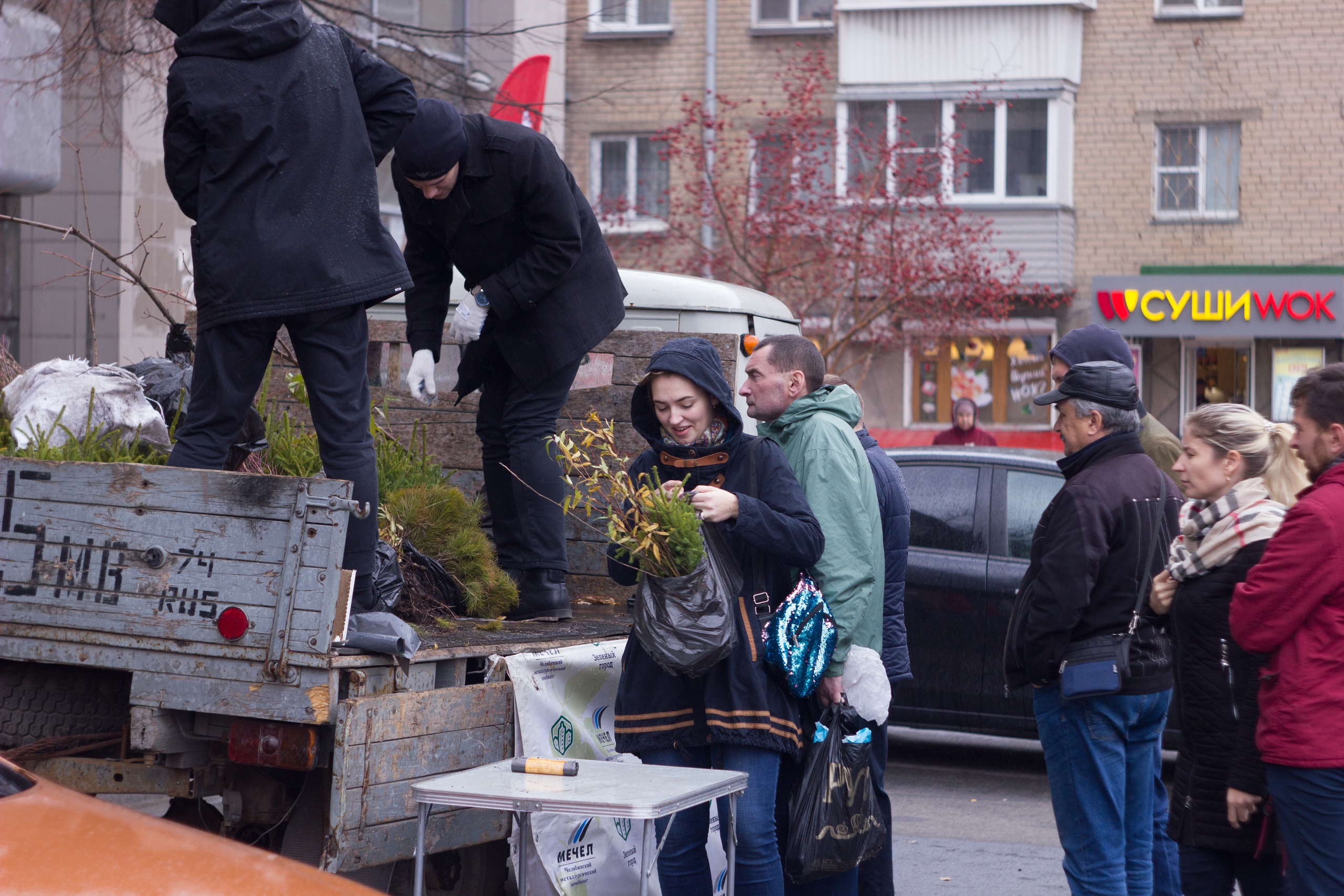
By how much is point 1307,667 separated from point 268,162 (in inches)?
121

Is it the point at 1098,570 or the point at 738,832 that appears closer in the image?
the point at 738,832

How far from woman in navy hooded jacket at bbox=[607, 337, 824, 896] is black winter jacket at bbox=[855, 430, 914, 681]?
1136 mm

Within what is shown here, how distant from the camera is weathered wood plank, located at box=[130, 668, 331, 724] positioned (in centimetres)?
362

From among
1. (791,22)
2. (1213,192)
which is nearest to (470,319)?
(1213,192)

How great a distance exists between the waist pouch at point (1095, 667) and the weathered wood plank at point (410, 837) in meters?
1.71

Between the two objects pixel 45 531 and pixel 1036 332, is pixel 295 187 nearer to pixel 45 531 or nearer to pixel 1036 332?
pixel 45 531

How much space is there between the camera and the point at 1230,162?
20219mm

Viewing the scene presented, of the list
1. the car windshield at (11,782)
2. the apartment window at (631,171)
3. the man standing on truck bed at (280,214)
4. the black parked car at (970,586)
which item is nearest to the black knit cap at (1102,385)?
the man standing on truck bed at (280,214)

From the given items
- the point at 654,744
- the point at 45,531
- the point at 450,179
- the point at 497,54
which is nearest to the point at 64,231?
the point at 450,179

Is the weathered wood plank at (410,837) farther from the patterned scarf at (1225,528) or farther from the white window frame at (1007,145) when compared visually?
the white window frame at (1007,145)

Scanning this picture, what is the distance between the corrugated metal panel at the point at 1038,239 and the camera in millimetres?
20266

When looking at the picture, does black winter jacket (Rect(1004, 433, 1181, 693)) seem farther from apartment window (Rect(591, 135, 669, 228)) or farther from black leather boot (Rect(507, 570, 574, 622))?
apartment window (Rect(591, 135, 669, 228))

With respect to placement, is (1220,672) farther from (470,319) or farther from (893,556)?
(470,319)

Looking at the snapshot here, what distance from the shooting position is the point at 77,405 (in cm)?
469
